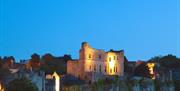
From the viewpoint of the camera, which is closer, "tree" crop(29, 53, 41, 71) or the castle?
the castle

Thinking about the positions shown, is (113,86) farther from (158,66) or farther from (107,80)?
(158,66)

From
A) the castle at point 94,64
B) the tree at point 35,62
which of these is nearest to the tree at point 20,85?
the castle at point 94,64

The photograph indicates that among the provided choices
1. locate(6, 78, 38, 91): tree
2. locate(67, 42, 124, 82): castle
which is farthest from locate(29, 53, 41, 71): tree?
locate(6, 78, 38, 91): tree

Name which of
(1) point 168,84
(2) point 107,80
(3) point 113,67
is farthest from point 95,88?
(1) point 168,84

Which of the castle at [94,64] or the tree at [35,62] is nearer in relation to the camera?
the castle at [94,64]

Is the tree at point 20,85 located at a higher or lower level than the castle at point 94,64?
lower

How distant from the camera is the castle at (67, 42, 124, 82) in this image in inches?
2116

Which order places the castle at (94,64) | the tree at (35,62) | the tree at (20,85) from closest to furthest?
the tree at (20,85)
the castle at (94,64)
the tree at (35,62)

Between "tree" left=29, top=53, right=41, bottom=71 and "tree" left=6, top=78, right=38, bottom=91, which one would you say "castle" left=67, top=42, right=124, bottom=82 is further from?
"tree" left=6, top=78, right=38, bottom=91

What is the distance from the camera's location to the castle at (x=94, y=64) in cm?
5375

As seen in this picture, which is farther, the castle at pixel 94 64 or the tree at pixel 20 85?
the castle at pixel 94 64

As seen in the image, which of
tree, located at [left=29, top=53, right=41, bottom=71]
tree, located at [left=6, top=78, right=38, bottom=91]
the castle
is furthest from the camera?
tree, located at [left=29, top=53, right=41, bottom=71]

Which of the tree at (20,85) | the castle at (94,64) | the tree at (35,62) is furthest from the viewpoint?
the tree at (35,62)

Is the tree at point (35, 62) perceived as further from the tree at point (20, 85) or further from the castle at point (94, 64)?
the tree at point (20, 85)
